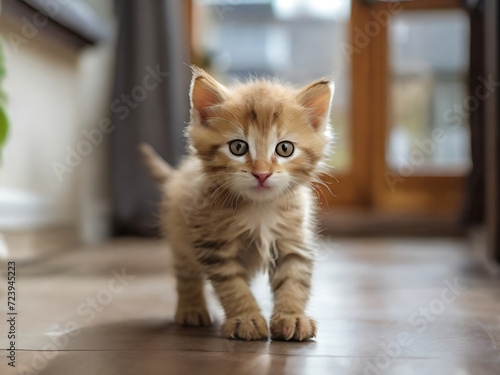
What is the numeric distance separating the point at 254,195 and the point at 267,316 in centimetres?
38

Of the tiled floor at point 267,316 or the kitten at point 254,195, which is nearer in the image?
the tiled floor at point 267,316

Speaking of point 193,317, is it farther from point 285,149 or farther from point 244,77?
point 244,77

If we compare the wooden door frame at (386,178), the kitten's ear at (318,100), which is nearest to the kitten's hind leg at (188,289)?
the kitten's ear at (318,100)

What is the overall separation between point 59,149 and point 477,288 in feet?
6.28

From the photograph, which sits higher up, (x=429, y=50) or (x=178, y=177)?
(x=429, y=50)

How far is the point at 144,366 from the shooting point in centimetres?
94

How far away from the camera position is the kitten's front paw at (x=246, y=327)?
110 centimetres

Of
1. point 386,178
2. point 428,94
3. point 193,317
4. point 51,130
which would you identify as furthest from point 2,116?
point 428,94

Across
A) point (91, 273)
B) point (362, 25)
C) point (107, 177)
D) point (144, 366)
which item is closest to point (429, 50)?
point (362, 25)

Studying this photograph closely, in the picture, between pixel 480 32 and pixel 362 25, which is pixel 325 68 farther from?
pixel 480 32

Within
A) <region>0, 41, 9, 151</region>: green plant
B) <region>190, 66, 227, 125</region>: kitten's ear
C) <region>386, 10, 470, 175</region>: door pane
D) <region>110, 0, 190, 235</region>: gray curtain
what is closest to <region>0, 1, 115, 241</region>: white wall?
<region>110, 0, 190, 235</region>: gray curtain

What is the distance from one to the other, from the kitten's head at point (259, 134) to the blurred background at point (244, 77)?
769 millimetres

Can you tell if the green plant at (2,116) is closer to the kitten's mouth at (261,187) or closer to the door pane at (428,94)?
the kitten's mouth at (261,187)

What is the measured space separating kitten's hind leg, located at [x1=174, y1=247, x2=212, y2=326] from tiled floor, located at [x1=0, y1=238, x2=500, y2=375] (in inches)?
2.0
